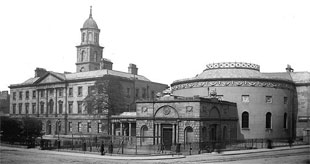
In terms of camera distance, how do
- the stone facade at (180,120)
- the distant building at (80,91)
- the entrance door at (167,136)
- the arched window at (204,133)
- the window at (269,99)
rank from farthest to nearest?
the distant building at (80,91)
the window at (269,99)
the entrance door at (167,136)
the arched window at (204,133)
the stone facade at (180,120)

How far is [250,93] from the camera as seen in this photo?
1719 inches

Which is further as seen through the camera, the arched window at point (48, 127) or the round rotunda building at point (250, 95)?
the arched window at point (48, 127)

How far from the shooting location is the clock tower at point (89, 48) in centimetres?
7050

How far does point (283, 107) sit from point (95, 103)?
26.7 m

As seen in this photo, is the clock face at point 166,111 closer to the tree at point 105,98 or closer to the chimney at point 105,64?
the tree at point 105,98

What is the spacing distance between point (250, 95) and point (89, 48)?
37.4 meters

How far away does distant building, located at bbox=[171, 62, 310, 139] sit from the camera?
1715 inches

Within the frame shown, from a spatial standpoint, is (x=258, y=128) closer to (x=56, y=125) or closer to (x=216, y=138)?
(x=216, y=138)

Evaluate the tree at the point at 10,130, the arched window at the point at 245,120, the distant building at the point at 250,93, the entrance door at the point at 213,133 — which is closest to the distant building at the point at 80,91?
the distant building at the point at 250,93

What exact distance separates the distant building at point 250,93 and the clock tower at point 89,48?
28.8m

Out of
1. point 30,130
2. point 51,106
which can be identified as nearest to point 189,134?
point 30,130

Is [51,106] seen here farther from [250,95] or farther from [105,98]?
[250,95]

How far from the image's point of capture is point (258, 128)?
144 ft

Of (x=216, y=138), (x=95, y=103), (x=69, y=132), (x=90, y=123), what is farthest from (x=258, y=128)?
(x=69, y=132)
